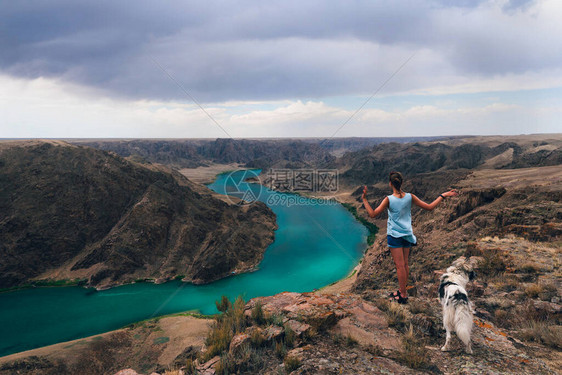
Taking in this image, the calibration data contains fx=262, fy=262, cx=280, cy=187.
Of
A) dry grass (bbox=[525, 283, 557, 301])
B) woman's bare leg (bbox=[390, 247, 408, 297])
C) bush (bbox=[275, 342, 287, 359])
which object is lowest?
bush (bbox=[275, 342, 287, 359])

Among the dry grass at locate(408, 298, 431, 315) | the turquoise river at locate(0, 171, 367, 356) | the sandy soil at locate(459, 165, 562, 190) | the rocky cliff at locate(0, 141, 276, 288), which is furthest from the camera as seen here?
the rocky cliff at locate(0, 141, 276, 288)

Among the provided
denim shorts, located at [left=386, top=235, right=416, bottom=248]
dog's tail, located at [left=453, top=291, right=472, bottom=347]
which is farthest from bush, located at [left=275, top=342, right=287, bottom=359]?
dog's tail, located at [left=453, top=291, right=472, bottom=347]

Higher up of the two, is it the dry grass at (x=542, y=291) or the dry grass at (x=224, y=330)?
the dry grass at (x=542, y=291)

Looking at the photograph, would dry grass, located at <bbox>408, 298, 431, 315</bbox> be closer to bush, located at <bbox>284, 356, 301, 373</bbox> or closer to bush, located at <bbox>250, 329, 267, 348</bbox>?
bush, located at <bbox>284, 356, 301, 373</bbox>

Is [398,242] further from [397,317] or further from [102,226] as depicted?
[102,226]

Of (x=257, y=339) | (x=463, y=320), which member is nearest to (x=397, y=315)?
(x=463, y=320)

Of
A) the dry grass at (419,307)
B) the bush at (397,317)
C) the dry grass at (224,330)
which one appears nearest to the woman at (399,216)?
the bush at (397,317)

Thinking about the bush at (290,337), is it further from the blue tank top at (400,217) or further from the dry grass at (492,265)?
the dry grass at (492,265)
